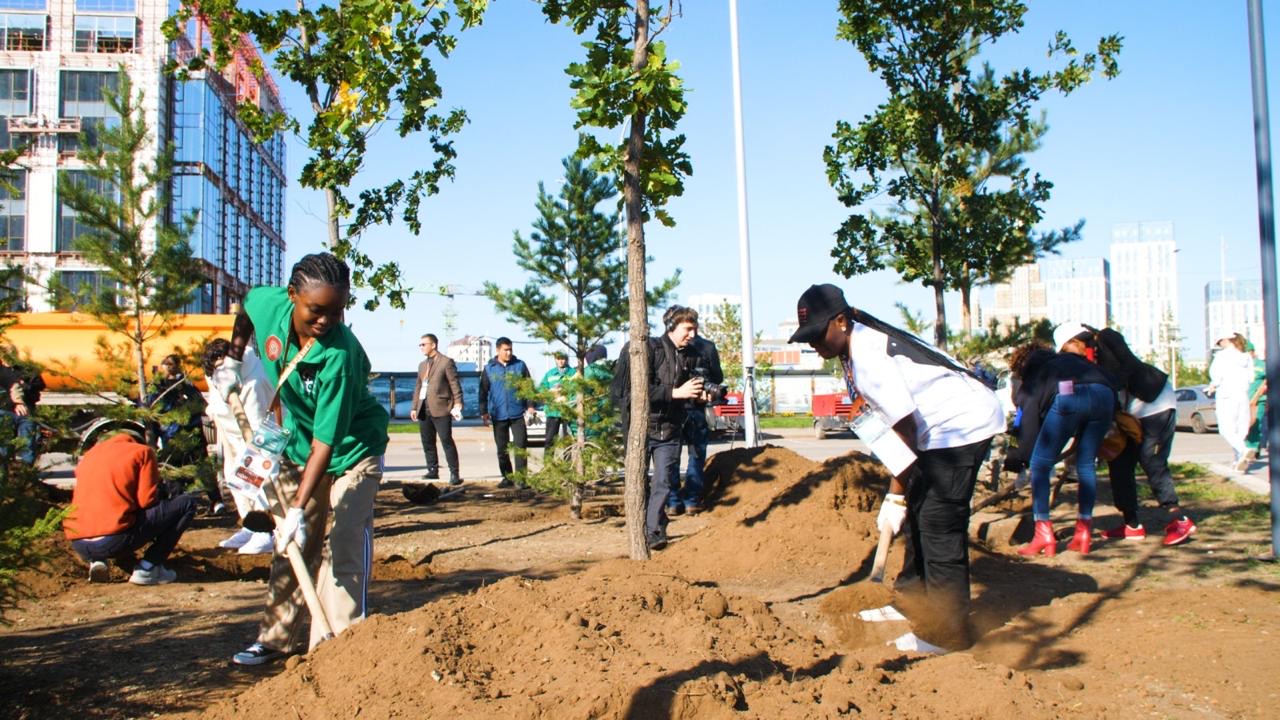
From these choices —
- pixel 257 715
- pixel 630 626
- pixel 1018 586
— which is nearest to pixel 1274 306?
pixel 1018 586

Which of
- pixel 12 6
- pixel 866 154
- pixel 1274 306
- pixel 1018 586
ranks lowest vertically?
pixel 1018 586

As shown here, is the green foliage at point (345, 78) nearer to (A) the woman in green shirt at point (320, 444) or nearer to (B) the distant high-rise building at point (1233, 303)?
(A) the woman in green shirt at point (320, 444)

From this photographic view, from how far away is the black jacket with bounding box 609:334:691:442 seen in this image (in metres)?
7.94

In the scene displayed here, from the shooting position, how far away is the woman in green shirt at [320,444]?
160 inches

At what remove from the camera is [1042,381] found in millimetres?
7297

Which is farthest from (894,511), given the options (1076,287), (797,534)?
(1076,287)

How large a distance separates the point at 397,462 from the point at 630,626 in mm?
14365

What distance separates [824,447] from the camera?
21.7m

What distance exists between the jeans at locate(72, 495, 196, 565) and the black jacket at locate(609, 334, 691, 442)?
133 inches

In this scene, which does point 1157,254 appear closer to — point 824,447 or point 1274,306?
point 824,447

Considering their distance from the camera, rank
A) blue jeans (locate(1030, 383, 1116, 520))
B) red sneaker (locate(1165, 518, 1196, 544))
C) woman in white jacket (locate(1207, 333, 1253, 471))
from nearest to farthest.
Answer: blue jeans (locate(1030, 383, 1116, 520)) → red sneaker (locate(1165, 518, 1196, 544)) → woman in white jacket (locate(1207, 333, 1253, 471))

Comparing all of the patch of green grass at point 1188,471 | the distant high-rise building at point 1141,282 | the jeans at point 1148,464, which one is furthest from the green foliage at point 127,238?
the distant high-rise building at point 1141,282

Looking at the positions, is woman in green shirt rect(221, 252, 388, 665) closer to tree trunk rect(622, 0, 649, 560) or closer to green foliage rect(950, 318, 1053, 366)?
tree trunk rect(622, 0, 649, 560)

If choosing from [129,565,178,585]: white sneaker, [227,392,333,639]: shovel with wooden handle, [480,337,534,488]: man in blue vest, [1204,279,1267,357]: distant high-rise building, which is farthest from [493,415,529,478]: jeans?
[1204,279,1267,357]: distant high-rise building
